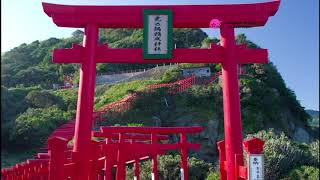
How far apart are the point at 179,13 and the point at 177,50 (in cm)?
78

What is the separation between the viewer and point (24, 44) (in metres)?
62.0

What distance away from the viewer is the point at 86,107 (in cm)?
815

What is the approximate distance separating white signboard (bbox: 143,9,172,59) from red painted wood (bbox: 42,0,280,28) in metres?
0.14

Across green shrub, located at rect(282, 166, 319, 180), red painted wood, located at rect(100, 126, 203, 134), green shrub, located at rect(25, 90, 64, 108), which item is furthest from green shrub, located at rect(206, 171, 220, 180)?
green shrub, located at rect(25, 90, 64, 108)

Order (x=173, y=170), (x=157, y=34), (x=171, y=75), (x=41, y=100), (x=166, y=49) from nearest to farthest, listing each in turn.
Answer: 1. (x=166, y=49)
2. (x=157, y=34)
3. (x=173, y=170)
4. (x=41, y=100)
5. (x=171, y=75)

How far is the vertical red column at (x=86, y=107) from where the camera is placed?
7820 mm

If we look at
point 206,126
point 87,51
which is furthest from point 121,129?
point 206,126

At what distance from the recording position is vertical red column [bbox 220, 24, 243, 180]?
7949 millimetres

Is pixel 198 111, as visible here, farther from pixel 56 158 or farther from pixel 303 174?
pixel 56 158

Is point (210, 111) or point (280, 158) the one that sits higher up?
point (210, 111)

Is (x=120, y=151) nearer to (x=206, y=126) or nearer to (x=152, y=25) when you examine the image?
(x=152, y=25)

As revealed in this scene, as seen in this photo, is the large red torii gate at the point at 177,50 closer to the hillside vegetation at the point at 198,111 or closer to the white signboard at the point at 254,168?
the white signboard at the point at 254,168

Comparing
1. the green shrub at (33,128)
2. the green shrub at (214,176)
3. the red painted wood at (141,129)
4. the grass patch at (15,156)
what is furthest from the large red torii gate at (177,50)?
the green shrub at (33,128)

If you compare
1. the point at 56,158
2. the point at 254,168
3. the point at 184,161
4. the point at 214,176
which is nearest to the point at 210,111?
the point at 214,176
